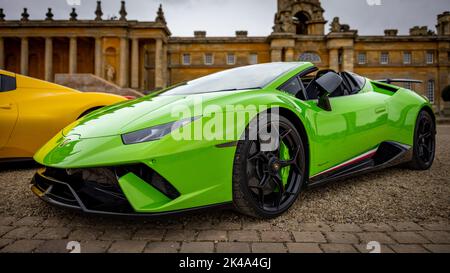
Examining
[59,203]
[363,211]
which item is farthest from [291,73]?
[59,203]

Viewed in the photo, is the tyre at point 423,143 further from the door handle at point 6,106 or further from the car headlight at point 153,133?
the door handle at point 6,106

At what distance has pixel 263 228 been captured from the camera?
6.78 feet

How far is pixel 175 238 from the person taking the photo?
6.24ft

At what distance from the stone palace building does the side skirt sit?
3755cm

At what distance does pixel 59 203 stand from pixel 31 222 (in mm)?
548

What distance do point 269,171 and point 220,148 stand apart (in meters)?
0.50

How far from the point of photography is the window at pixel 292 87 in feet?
8.55

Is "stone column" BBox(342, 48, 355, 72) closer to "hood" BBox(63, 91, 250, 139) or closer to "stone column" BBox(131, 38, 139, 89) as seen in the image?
"stone column" BBox(131, 38, 139, 89)

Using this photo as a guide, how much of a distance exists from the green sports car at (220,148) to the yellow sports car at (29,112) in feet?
6.32

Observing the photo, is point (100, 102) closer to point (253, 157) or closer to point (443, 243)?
point (253, 157)

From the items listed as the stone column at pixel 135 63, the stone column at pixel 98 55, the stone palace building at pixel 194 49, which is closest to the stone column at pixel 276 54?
the stone palace building at pixel 194 49

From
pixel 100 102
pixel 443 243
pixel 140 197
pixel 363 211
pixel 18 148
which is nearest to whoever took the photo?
pixel 140 197

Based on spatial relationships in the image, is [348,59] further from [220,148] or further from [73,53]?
[220,148]

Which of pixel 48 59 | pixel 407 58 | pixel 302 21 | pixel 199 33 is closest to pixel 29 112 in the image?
pixel 48 59
